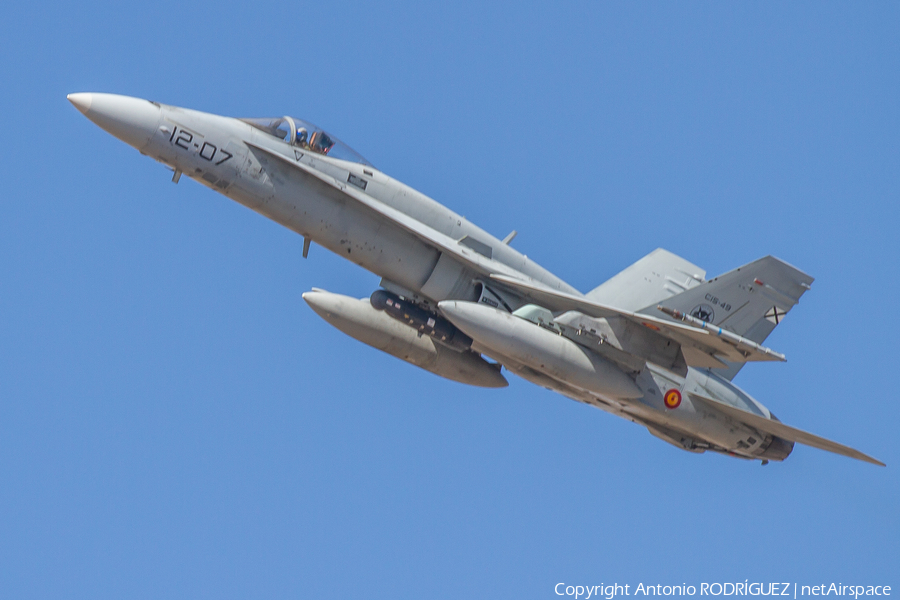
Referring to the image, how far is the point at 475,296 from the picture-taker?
16.7m

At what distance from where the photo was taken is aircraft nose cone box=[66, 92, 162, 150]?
15086 millimetres

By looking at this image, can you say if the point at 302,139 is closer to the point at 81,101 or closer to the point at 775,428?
the point at 81,101

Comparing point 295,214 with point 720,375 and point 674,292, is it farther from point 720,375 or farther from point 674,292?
point 720,375

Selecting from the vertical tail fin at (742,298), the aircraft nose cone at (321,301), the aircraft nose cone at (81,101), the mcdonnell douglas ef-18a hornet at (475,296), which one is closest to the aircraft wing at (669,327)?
the mcdonnell douglas ef-18a hornet at (475,296)

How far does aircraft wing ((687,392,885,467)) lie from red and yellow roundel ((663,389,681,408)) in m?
0.27

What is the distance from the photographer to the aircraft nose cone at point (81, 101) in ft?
49.6

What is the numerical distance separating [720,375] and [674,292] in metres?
1.77

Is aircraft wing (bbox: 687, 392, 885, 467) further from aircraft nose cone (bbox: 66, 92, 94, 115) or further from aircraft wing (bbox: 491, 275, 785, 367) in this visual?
aircraft nose cone (bbox: 66, 92, 94, 115)

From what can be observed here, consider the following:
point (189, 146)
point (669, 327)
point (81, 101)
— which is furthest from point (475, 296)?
point (81, 101)

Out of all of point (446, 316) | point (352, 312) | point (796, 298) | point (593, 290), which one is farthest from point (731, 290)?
point (352, 312)

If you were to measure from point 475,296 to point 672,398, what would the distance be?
3.50m

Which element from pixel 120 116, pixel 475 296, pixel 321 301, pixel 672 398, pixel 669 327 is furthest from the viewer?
pixel 672 398

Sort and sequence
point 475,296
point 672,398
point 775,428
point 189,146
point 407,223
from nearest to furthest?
point 189,146 → point 407,223 → point 475,296 → point 672,398 → point 775,428

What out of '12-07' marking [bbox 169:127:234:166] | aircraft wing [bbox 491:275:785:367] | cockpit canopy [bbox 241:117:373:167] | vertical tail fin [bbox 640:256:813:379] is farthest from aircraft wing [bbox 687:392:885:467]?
'12-07' marking [bbox 169:127:234:166]
